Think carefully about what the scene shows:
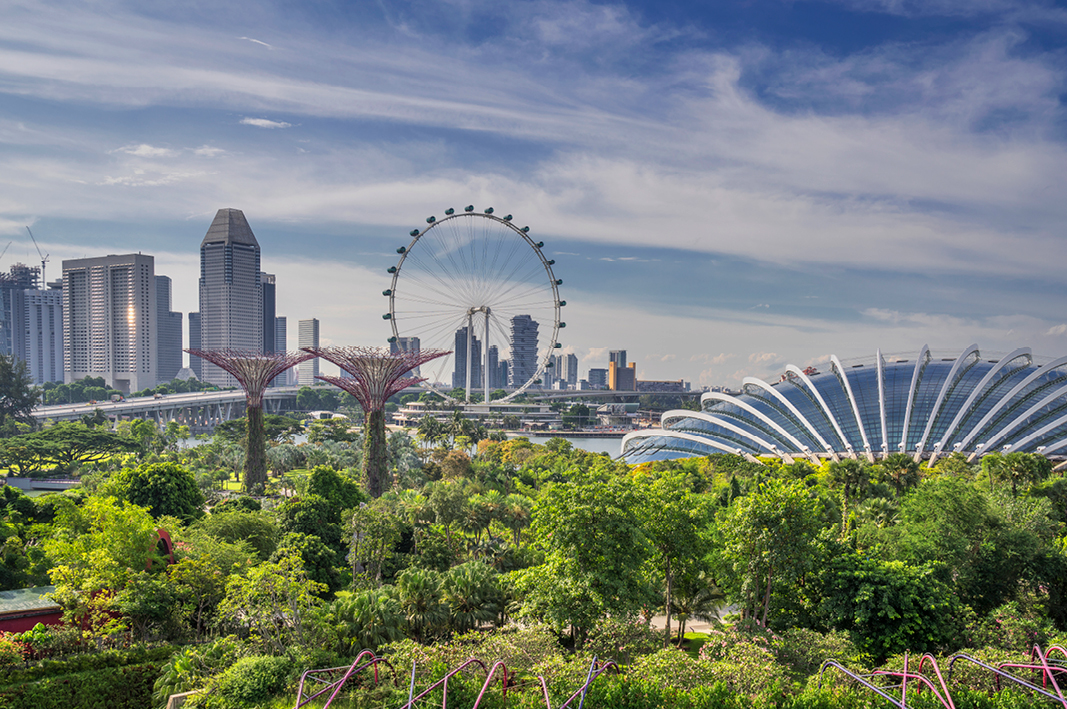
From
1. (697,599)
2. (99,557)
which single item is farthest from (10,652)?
(697,599)

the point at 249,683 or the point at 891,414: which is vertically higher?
the point at 891,414

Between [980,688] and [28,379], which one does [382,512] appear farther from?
[28,379]

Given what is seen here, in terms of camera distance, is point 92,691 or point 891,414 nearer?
point 92,691

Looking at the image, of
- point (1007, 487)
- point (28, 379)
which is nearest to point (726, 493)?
point (1007, 487)

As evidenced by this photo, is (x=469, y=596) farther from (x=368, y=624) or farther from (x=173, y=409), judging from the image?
(x=173, y=409)

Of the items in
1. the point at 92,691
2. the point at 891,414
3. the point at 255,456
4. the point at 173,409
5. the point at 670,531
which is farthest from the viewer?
the point at 173,409

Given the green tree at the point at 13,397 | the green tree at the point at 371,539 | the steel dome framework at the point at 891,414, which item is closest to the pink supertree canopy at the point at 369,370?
the green tree at the point at 371,539

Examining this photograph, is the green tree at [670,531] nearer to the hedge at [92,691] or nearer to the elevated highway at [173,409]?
the hedge at [92,691]
